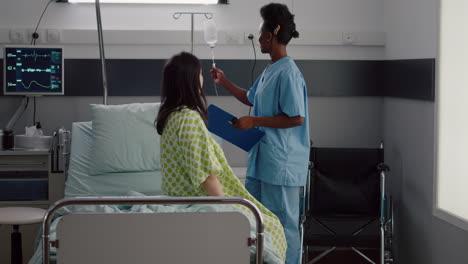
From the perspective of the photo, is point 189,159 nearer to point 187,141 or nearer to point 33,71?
point 187,141

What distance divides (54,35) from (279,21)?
1.76m

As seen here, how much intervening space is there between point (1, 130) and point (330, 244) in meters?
2.09

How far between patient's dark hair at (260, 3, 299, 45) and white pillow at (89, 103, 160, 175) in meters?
0.96

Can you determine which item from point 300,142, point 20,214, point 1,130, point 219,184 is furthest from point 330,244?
point 1,130

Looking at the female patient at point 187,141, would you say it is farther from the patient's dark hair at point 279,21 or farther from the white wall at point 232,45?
the white wall at point 232,45

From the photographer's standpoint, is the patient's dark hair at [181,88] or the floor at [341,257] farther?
the floor at [341,257]

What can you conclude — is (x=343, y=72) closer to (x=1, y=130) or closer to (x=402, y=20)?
(x=402, y=20)

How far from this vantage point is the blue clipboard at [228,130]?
10.4 feet

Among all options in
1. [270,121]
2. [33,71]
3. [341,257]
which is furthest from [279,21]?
[341,257]

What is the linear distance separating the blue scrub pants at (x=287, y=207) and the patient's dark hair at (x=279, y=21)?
0.71 meters

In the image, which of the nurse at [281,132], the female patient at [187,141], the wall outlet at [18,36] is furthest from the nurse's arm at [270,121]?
the wall outlet at [18,36]

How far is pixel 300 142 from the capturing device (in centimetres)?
337

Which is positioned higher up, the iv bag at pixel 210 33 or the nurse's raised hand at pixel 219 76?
the iv bag at pixel 210 33

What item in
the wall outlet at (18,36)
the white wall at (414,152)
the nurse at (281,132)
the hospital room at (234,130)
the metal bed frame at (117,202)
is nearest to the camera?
the metal bed frame at (117,202)
